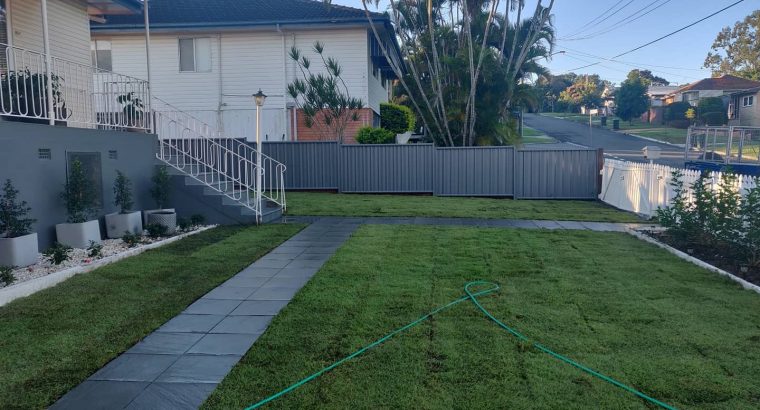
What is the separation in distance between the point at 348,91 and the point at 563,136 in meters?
33.5

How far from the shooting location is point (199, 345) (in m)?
4.62

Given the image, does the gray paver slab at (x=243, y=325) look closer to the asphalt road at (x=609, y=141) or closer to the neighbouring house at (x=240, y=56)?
the neighbouring house at (x=240, y=56)

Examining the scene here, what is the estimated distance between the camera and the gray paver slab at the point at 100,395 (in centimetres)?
352

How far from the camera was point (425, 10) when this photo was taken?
2525 centimetres

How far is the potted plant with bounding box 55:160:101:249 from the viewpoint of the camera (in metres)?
7.90

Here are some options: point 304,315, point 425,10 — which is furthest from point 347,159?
point 304,315

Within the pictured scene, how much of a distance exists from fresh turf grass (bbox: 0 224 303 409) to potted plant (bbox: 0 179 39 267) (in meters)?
0.71

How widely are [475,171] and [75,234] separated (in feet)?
41.7

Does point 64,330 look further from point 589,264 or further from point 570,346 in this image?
point 589,264

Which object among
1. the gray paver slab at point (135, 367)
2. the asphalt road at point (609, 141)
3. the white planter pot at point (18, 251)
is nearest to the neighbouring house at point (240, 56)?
the asphalt road at point (609, 141)

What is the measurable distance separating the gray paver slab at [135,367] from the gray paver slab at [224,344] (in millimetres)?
245

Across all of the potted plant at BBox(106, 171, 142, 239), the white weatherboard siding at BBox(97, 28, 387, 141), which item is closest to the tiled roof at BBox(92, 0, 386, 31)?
the white weatherboard siding at BBox(97, 28, 387, 141)

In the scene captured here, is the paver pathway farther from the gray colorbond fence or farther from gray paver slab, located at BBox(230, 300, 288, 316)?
the gray colorbond fence

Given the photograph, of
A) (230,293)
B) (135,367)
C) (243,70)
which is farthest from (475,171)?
(135,367)
